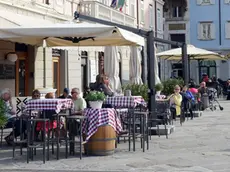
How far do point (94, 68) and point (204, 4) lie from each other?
1046 inches

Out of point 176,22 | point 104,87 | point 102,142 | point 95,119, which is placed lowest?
point 102,142

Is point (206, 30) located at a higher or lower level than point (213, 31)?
higher

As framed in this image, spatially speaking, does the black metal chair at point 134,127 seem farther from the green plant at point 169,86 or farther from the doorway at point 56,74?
the doorway at point 56,74

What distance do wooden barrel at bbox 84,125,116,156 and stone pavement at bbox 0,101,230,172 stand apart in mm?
177

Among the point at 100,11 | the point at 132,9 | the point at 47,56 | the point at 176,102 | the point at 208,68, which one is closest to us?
the point at 176,102

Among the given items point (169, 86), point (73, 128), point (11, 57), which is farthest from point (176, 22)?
point (73, 128)

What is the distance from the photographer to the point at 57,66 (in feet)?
63.1

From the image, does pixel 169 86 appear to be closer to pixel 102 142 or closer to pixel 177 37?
pixel 102 142

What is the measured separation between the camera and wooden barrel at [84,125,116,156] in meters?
9.23

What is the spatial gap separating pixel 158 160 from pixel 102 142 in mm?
1132

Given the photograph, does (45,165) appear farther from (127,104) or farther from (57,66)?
(57,66)

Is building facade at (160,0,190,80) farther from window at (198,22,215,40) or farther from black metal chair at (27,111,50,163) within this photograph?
black metal chair at (27,111,50,163)

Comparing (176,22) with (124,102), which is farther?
(176,22)

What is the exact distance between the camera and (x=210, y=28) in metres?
46.2
